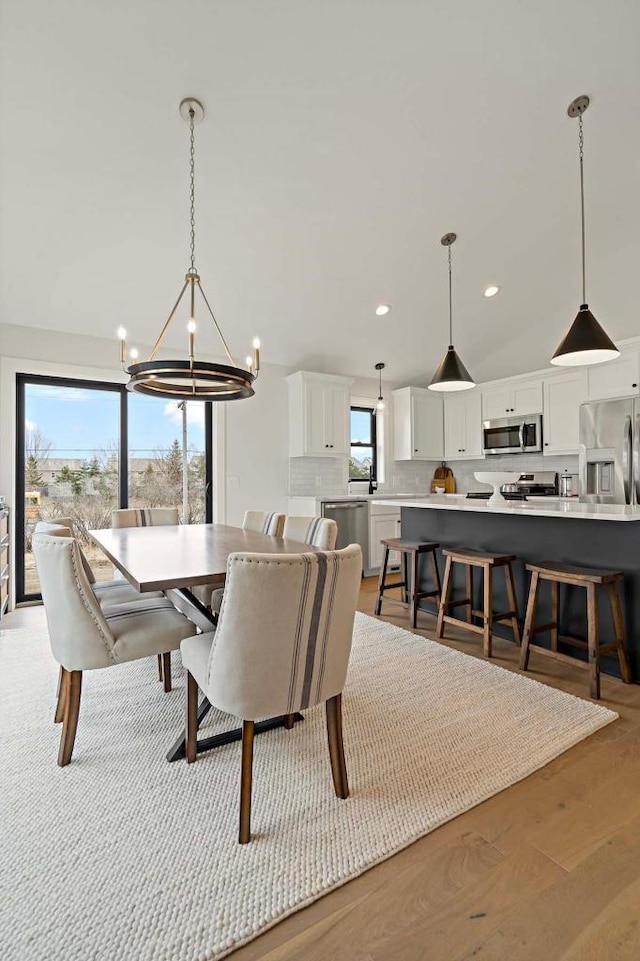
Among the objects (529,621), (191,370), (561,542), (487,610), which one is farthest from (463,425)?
(191,370)

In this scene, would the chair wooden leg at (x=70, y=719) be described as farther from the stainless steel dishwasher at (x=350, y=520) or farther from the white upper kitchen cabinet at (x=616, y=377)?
the white upper kitchen cabinet at (x=616, y=377)

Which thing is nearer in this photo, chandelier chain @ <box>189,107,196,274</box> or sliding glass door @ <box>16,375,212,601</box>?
chandelier chain @ <box>189,107,196,274</box>

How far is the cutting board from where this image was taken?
6.62 m

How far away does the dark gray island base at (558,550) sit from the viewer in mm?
2625

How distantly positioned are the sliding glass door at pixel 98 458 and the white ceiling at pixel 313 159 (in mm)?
686

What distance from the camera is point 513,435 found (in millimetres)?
5617

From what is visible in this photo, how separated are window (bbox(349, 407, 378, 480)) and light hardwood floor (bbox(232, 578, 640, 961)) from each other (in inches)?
183

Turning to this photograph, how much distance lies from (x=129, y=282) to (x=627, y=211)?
4.04 meters

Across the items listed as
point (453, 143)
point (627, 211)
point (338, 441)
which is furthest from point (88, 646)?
point (627, 211)

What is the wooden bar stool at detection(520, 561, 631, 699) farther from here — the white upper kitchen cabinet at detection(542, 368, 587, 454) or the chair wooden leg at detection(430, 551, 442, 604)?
the white upper kitchen cabinet at detection(542, 368, 587, 454)

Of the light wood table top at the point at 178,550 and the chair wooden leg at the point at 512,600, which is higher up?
the light wood table top at the point at 178,550

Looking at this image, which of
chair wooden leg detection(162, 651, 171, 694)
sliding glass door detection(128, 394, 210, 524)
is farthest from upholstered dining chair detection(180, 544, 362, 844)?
sliding glass door detection(128, 394, 210, 524)

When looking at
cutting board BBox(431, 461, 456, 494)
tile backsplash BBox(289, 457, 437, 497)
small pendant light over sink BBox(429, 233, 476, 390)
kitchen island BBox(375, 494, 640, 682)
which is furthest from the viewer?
cutting board BBox(431, 461, 456, 494)

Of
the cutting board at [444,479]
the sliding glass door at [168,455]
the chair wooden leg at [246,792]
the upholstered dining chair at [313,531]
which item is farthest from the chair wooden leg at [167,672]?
the cutting board at [444,479]
